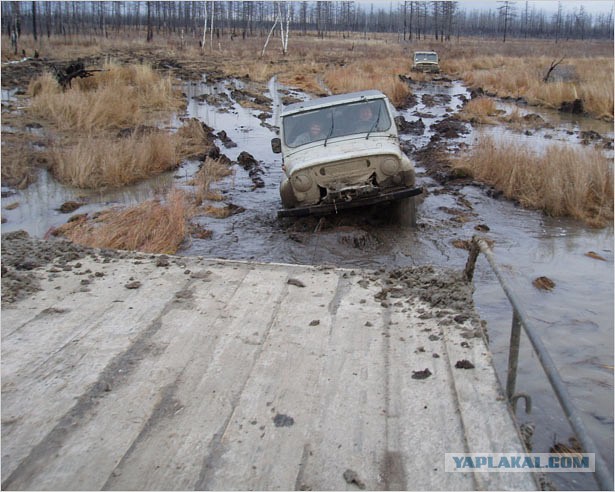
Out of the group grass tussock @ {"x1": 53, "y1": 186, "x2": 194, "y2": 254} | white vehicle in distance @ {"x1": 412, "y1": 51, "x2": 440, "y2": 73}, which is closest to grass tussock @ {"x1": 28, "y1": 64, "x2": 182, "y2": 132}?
grass tussock @ {"x1": 53, "y1": 186, "x2": 194, "y2": 254}

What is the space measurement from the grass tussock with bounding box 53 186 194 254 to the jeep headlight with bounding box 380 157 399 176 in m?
3.01

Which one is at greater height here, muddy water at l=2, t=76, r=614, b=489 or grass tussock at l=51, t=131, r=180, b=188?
grass tussock at l=51, t=131, r=180, b=188

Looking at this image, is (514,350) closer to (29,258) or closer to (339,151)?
(29,258)

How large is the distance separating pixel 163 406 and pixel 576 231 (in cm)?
797

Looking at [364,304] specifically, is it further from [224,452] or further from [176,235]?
[176,235]

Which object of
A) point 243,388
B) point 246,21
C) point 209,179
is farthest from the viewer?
point 246,21

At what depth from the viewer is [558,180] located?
33.8ft

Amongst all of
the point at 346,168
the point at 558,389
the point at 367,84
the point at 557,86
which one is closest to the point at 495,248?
the point at 346,168

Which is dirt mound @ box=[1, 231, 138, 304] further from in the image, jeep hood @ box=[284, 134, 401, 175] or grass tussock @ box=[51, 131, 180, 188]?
grass tussock @ box=[51, 131, 180, 188]

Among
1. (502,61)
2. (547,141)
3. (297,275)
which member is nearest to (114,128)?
(547,141)

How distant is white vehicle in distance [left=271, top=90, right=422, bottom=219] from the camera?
797cm

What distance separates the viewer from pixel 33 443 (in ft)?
9.54

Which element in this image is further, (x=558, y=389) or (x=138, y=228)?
(x=138, y=228)

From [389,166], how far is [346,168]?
568 mm
